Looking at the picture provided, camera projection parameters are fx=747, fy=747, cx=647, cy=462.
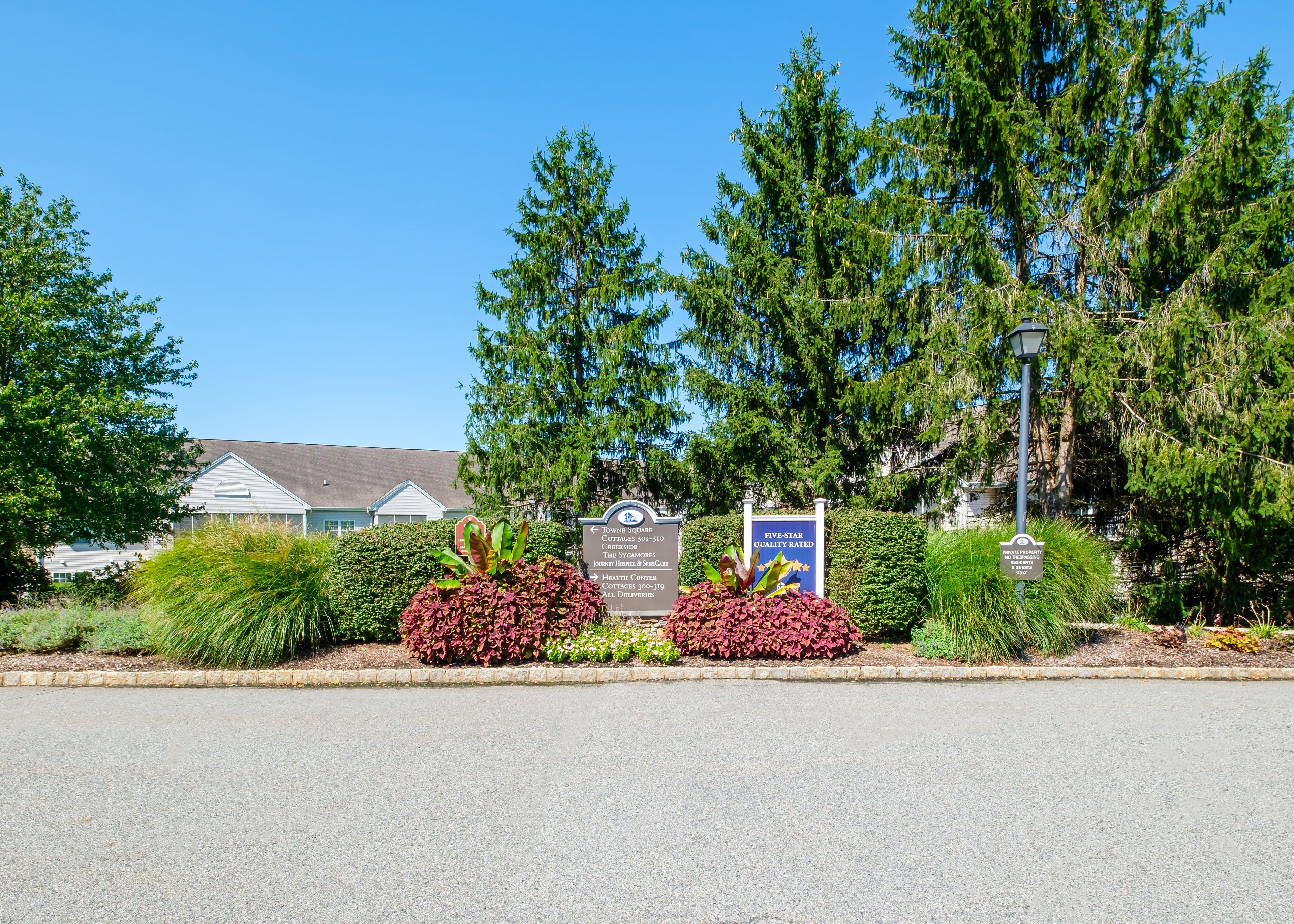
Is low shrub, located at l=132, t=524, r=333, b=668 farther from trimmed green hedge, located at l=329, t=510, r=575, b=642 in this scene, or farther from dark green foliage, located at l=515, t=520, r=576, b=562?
dark green foliage, located at l=515, t=520, r=576, b=562

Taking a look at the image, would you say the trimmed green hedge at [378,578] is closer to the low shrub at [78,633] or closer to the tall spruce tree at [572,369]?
the low shrub at [78,633]

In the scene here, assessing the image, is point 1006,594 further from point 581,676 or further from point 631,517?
point 581,676

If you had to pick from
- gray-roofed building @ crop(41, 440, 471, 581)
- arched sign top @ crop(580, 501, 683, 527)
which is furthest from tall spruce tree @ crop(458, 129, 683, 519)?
gray-roofed building @ crop(41, 440, 471, 581)

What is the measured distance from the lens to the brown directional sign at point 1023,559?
8.62 m

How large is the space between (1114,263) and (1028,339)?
3.93 m

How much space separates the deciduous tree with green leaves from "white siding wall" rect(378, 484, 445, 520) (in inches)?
908

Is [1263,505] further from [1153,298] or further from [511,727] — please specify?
[511,727]

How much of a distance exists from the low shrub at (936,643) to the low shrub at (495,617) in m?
3.90

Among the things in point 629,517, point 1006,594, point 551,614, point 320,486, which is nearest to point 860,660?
point 1006,594

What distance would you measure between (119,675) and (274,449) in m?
34.7

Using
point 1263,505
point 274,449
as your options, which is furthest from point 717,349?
point 274,449

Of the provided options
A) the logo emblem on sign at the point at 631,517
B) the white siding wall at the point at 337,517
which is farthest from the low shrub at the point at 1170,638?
the white siding wall at the point at 337,517

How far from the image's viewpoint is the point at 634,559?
10.6 meters

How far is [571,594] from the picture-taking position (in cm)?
921
